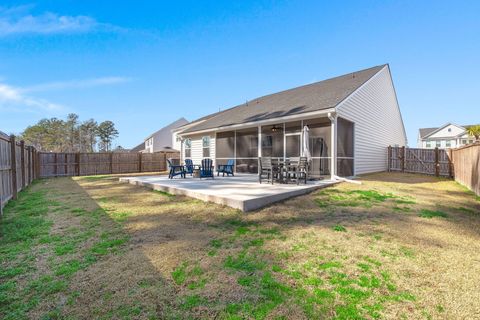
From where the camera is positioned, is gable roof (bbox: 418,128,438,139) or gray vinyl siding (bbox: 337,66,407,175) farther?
gable roof (bbox: 418,128,438,139)

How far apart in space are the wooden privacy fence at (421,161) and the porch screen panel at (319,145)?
25.5 ft

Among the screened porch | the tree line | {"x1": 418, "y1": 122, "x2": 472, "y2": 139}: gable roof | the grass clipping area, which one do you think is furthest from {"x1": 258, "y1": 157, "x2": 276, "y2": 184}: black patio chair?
{"x1": 418, "y1": 122, "x2": 472, "y2": 139}: gable roof

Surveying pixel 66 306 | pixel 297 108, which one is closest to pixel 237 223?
pixel 66 306

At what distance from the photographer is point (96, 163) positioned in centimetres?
1983

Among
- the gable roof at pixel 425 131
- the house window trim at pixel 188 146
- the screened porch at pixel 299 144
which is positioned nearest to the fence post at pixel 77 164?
the house window trim at pixel 188 146

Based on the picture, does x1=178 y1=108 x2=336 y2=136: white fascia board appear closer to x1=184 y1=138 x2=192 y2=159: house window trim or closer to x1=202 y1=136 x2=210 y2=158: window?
x1=202 y1=136 x2=210 y2=158: window

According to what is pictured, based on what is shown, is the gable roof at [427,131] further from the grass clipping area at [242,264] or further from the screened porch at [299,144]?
the grass clipping area at [242,264]

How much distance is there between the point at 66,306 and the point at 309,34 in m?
16.0

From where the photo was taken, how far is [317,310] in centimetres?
197

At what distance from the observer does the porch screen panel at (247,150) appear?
1250 cm

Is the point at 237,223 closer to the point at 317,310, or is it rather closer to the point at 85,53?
the point at 317,310

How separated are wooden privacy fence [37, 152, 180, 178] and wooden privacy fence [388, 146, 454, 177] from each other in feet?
62.9

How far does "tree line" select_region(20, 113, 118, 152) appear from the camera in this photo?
3769 centimetres

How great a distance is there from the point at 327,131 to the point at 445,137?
149 feet
